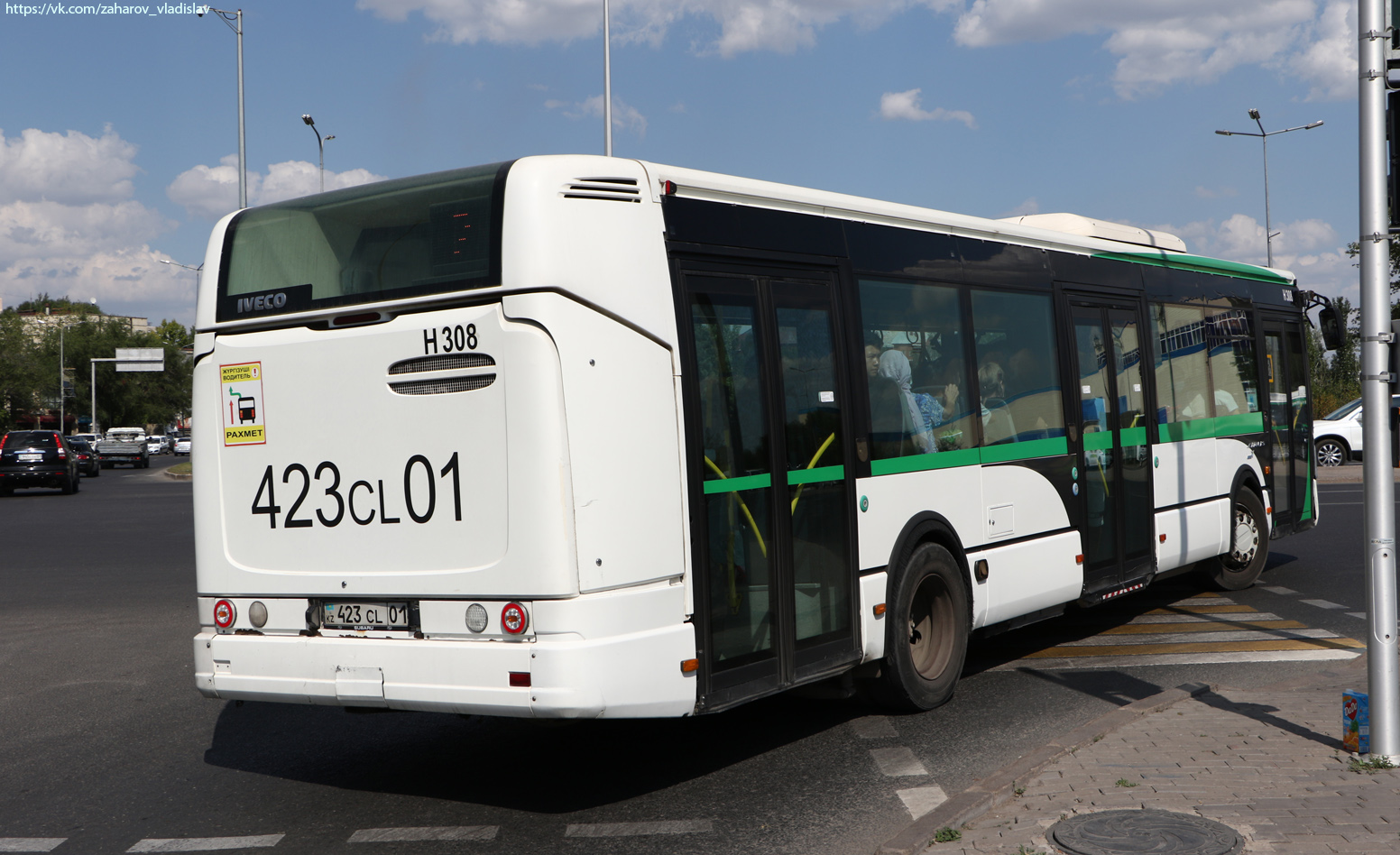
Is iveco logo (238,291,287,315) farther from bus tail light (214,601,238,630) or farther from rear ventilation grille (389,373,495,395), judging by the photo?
bus tail light (214,601,238,630)

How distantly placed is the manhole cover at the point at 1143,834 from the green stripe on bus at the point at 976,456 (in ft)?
7.90

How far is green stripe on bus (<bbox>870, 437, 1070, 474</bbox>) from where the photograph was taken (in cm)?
699

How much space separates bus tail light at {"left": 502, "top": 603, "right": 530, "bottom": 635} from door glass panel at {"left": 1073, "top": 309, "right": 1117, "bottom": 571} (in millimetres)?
5074

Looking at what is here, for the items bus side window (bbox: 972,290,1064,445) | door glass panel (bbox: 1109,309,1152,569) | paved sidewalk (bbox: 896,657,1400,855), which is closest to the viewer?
paved sidewalk (bbox: 896,657,1400,855)

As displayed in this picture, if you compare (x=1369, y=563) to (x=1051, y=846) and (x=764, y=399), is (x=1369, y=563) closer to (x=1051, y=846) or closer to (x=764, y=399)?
(x=1051, y=846)

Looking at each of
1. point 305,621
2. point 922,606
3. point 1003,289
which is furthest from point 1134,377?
point 305,621

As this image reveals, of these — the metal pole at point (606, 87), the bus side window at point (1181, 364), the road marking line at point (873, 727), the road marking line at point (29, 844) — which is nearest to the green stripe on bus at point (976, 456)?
the road marking line at point (873, 727)

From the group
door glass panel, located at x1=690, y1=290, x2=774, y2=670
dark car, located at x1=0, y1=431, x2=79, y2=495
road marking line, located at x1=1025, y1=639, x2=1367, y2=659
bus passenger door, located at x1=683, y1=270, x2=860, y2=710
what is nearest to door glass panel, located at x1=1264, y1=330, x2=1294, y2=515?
road marking line, located at x1=1025, y1=639, x2=1367, y2=659

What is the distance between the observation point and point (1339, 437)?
30000 mm

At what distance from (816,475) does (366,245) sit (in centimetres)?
246

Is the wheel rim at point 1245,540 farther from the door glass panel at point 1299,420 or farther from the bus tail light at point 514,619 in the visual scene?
the bus tail light at point 514,619

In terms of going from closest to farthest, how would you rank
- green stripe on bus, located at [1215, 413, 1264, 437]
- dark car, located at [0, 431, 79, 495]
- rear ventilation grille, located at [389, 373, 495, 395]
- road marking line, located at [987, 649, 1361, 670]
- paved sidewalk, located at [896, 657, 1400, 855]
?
paved sidewalk, located at [896, 657, 1400, 855] → rear ventilation grille, located at [389, 373, 495, 395] → road marking line, located at [987, 649, 1361, 670] → green stripe on bus, located at [1215, 413, 1264, 437] → dark car, located at [0, 431, 79, 495]

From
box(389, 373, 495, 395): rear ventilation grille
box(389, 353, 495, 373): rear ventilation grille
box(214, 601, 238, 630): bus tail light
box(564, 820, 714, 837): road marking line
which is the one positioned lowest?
box(564, 820, 714, 837): road marking line

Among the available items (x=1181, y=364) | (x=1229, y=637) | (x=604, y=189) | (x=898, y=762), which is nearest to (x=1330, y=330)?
(x=1181, y=364)
